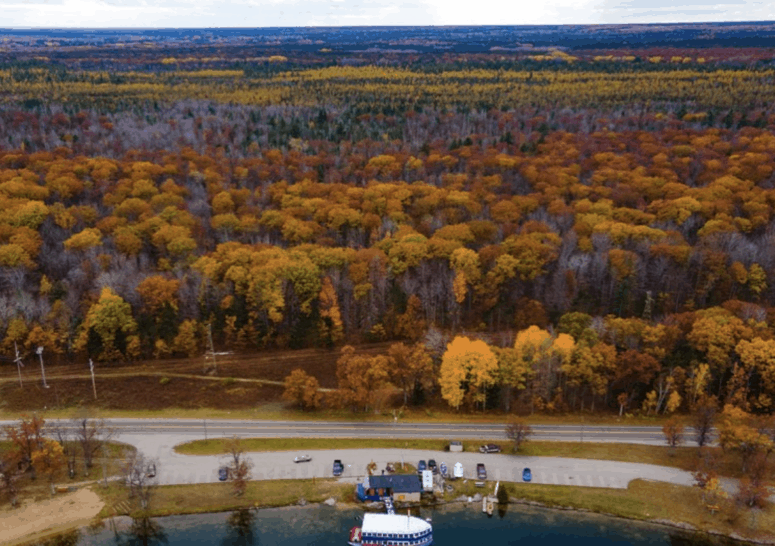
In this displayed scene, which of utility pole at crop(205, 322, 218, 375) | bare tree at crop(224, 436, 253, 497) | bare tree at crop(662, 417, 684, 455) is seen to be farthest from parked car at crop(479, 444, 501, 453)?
utility pole at crop(205, 322, 218, 375)

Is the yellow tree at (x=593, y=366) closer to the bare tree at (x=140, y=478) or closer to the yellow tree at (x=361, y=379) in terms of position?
the yellow tree at (x=361, y=379)

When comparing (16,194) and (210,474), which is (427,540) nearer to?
(210,474)

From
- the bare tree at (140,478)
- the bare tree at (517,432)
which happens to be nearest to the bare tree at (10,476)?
the bare tree at (140,478)

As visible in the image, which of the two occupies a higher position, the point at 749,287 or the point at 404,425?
the point at 749,287

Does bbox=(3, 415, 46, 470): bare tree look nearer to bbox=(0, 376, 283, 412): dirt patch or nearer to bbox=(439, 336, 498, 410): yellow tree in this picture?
bbox=(0, 376, 283, 412): dirt patch

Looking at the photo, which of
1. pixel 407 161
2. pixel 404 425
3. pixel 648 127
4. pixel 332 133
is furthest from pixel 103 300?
pixel 648 127

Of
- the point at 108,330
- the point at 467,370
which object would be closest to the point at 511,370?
the point at 467,370

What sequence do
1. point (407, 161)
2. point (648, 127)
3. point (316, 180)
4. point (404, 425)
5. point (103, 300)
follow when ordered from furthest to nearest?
point (648, 127)
point (407, 161)
point (316, 180)
point (103, 300)
point (404, 425)
